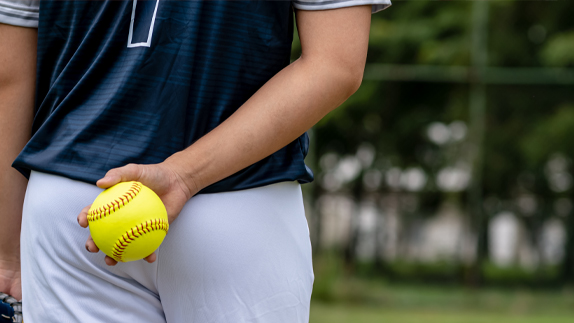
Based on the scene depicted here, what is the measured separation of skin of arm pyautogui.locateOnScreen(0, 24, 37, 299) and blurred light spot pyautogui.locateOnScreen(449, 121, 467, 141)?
9.10 metres

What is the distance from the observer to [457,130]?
32.3ft

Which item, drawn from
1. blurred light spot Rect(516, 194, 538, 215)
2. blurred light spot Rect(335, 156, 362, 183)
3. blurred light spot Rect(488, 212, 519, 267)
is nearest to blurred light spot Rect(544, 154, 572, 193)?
blurred light spot Rect(516, 194, 538, 215)

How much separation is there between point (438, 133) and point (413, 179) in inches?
34.5

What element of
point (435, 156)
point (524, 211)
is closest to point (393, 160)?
point (435, 156)

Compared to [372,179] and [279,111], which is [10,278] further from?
[372,179]

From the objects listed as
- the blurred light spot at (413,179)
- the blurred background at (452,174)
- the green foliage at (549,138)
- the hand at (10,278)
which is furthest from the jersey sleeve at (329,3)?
the green foliage at (549,138)

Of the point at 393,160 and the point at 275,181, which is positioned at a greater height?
the point at 275,181

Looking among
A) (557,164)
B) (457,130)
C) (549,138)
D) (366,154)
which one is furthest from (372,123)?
(557,164)

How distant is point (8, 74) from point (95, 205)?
14.9 inches

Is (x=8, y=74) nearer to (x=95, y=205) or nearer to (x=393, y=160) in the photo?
(x=95, y=205)

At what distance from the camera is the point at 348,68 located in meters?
1.02

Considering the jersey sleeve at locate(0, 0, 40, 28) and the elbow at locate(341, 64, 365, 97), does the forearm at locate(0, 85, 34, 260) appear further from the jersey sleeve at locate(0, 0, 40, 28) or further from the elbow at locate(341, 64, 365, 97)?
the elbow at locate(341, 64, 365, 97)

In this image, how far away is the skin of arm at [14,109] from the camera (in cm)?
117

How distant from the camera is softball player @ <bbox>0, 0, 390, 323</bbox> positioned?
101 cm
